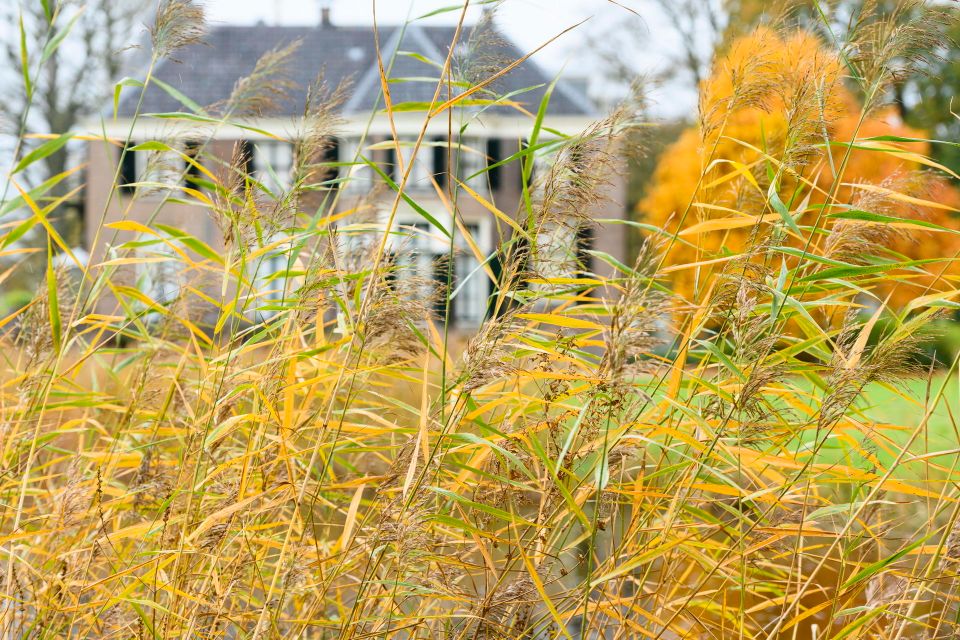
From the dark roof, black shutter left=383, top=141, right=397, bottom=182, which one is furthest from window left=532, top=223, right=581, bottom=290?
Result: the dark roof

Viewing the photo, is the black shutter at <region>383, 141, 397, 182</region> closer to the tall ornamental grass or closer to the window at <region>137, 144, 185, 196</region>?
the tall ornamental grass

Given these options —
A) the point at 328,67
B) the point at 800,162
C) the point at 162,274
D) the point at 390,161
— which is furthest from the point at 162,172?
the point at 328,67

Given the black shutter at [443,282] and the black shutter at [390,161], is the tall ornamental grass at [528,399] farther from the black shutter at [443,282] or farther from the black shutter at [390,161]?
the black shutter at [390,161]

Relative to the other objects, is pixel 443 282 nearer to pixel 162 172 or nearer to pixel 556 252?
pixel 556 252

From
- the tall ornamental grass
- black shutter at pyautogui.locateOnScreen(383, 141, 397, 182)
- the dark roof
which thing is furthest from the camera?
the dark roof

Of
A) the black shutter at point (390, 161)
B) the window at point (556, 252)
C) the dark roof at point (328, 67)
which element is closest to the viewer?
the window at point (556, 252)

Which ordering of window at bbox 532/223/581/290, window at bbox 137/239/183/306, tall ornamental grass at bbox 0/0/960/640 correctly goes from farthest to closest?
1. window at bbox 137/239/183/306
2. window at bbox 532/223/581/290
3. tall ornamental grass at bbox 0/0/960/640

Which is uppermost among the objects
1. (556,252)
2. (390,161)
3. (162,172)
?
(162,172)

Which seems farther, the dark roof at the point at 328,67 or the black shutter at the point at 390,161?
the dark roof at the point at 328,67

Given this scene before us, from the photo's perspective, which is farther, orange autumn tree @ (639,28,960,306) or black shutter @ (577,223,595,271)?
black shutter @ (577,223,595,271)

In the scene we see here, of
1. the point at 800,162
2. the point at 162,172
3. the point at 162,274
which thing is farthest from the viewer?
the point at 162,274

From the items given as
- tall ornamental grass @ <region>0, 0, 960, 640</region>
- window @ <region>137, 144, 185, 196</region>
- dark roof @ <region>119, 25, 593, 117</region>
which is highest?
dark roof @ <region>119, 25, 593, 117</region>

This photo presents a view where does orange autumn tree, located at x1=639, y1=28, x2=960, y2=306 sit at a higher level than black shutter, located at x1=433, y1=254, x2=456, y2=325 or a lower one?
higher

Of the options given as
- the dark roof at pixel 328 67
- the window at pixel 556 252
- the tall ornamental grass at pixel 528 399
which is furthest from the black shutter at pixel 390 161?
the dark roof at pixel 328 67
